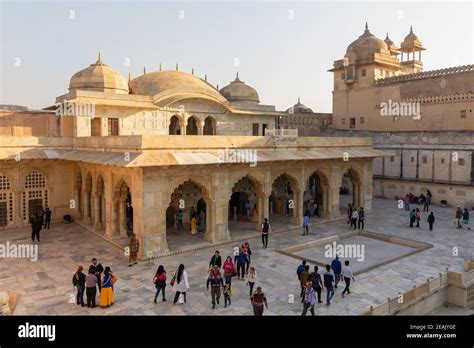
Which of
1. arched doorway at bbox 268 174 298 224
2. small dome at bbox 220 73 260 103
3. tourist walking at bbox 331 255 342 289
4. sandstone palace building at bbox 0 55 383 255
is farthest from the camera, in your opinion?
small dome at bbox 220 73 260 103

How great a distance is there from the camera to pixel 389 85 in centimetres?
3375

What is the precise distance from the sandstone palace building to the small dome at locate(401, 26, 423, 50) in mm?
22656

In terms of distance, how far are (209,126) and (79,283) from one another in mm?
18582

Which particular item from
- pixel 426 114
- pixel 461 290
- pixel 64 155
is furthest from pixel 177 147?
pixel 426 114

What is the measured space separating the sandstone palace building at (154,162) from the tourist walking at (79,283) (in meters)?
4.08

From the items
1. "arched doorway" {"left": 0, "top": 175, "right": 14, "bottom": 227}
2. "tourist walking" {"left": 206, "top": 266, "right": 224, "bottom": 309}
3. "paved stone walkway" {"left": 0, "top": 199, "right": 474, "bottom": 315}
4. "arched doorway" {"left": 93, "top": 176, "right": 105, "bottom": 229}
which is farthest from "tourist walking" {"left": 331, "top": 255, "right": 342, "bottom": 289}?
"arched doorway" {"left": 0, "top": 175, "right": 14, "bottom": 227}

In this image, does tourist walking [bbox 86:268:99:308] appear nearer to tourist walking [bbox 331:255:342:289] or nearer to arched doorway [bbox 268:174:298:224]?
tourist walking [bbox 331:255:342:289]

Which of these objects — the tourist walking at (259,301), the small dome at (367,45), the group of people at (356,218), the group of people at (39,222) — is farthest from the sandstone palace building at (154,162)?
the small dome at (367,45)

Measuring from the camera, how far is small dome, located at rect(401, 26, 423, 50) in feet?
135

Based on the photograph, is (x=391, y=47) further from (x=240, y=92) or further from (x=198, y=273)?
(x=198, y=273)

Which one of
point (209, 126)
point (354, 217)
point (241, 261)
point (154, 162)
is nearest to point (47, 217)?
point (154, 162)

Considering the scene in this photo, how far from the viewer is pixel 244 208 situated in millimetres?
22078

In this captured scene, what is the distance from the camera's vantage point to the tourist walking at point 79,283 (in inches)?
419
